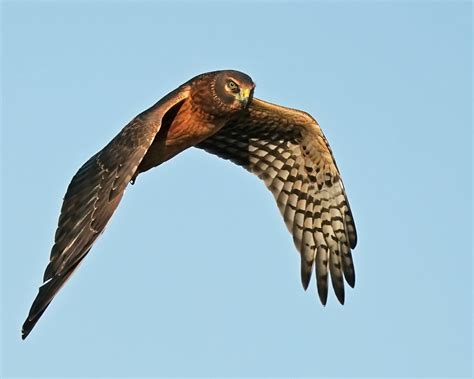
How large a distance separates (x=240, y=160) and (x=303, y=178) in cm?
80

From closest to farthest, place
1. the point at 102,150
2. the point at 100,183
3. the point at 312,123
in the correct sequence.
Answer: the point at 100,183
the point at 102,150
the point at 312,123

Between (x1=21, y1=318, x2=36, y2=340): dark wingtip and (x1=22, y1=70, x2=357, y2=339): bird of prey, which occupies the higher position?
(x1=22, y1=70, x2=357, y2=339): bird of prey

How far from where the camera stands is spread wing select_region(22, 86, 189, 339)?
1119 cm

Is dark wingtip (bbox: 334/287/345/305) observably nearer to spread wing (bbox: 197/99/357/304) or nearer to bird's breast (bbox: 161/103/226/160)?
spread wing (bbox: 197/99/357/304)

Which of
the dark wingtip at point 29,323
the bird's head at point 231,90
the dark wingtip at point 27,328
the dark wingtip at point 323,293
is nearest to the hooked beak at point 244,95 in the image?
the bird's head at point 231,90

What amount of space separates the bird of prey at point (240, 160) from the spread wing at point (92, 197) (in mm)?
12

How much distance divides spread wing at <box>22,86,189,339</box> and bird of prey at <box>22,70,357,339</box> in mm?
12

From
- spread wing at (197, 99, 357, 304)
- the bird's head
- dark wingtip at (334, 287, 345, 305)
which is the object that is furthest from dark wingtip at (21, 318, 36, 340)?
dark wingtip at (334, 287, 345, 305)

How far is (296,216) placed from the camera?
1489cm

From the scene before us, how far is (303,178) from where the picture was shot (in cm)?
1491

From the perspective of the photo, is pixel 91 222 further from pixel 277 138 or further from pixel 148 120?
pixel 277 138

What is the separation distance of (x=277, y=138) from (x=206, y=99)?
5.32 feet

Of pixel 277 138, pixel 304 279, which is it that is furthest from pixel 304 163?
pixel 304 279

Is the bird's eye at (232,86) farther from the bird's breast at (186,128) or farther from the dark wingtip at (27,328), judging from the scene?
the dark wingtip at (27,328)
